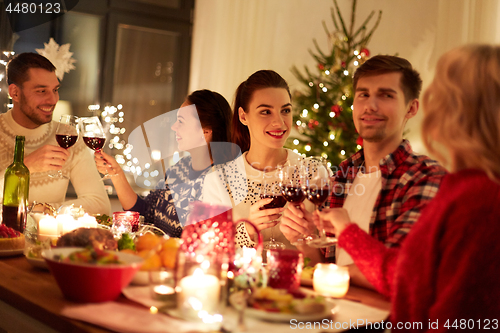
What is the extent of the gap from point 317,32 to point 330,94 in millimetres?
1280

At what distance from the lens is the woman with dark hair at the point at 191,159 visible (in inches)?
99.3

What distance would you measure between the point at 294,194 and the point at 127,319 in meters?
0.80

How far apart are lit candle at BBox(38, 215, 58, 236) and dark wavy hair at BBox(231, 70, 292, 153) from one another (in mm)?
1231

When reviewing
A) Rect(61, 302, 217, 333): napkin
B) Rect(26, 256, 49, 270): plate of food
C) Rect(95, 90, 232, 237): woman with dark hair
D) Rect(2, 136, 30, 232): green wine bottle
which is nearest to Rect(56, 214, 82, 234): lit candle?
Rect(26, 256, 49, 270): plate of food

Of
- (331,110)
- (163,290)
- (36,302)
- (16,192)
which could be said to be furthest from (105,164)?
(331,110)

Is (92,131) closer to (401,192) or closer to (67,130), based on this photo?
(67,130)

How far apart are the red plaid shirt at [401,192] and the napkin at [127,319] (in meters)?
0.77

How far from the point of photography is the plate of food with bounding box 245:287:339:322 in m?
0.95

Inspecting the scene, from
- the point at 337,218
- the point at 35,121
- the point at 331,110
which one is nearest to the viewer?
the point at 337,218

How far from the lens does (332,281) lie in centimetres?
119

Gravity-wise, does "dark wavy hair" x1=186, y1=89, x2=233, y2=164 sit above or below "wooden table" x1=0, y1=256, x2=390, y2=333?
above

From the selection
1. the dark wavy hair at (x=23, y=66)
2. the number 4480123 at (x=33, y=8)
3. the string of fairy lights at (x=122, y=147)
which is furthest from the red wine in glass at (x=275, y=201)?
the number 4480123 at (x=33, y=8)

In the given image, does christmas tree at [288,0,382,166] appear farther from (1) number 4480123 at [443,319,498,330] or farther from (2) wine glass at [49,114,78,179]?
(1) number 4480123 at [443,319,498,330]

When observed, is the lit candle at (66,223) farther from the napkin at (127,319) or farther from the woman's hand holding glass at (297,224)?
the woman's hand holding glass at (297,224)
